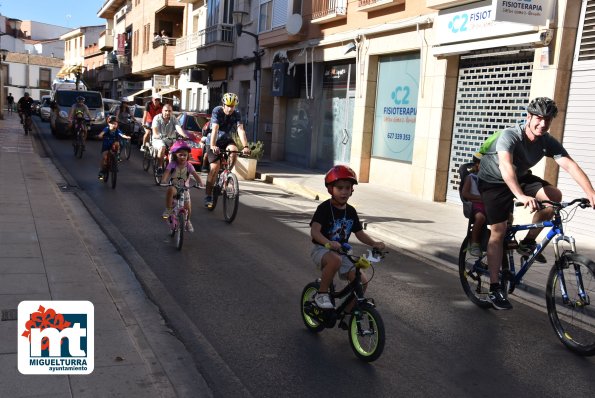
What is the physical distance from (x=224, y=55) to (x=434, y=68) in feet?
48.3

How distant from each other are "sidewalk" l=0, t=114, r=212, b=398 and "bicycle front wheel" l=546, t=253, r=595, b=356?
9.73ft

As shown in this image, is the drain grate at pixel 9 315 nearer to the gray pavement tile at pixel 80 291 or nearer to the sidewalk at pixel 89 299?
the sidewalk at pixel 89 299

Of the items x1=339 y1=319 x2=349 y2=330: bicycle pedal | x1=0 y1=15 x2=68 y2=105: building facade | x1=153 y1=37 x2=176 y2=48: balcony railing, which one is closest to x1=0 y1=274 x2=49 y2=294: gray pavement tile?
x1=339 y1=319 x2=349 y2=330: bicycle pedal

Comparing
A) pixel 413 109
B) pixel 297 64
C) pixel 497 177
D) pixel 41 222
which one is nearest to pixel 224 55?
pixel 297 64

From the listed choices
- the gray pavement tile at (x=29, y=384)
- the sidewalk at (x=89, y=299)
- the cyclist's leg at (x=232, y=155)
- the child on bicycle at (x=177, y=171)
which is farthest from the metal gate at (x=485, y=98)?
the gray pavement tile at (x=29, y=384)

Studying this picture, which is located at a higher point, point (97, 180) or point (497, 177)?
point (497, 177)

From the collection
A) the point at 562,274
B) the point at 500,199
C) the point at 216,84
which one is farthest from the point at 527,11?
the point at 216,84

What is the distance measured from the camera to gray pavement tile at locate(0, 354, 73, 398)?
10.7 feet

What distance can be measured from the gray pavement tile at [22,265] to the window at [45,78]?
90883 mm

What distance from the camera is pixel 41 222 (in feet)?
25.6

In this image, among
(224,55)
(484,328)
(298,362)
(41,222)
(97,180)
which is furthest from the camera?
(224,55)

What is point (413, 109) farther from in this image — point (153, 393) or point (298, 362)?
point (153, 393)

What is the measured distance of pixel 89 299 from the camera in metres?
4.94

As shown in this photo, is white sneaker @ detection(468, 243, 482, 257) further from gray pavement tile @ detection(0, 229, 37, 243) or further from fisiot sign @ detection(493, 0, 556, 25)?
fisiot sign @ detection(493, 0, 556, 25)
